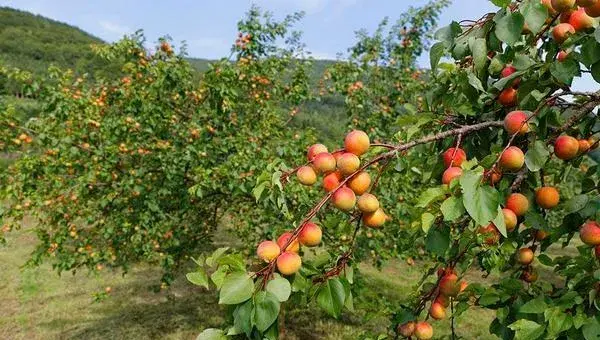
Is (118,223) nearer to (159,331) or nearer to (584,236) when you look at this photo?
(159,331)

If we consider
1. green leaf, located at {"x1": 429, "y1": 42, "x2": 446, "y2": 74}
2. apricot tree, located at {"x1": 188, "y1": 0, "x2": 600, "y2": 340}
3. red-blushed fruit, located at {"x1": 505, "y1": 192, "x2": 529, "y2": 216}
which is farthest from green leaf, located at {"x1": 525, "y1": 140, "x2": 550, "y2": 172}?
green leaf, located at {"x1": 429, "y1": 42, "x2": 446, "y2": 74}

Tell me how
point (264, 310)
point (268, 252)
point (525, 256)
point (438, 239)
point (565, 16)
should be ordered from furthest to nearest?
point (525, 256), point (565, 16), point (438, 239), point (268, 252), point (264, 310)

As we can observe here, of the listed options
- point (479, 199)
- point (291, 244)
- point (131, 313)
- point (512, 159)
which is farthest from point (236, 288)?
point (131, 313)

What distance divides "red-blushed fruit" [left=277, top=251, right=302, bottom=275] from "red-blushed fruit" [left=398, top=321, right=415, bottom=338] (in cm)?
92

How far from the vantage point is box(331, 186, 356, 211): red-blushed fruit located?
132 centimetres

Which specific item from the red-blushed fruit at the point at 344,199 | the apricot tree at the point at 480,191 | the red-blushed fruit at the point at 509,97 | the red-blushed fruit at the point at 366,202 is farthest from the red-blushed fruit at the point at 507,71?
the red-blushed fruit at the point at 344,199

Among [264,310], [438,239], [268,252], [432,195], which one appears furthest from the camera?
[438,239]

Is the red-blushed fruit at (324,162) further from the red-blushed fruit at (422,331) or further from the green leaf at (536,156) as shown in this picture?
the red-blushed fruit at (422,331)

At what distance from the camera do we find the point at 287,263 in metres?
1.21

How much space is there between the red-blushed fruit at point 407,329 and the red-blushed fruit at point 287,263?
3.00 ft

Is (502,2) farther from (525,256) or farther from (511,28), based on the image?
(525,256)

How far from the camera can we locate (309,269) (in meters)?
1.39

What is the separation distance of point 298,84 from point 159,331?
14.9 ft

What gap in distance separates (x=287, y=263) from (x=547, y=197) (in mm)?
1001
